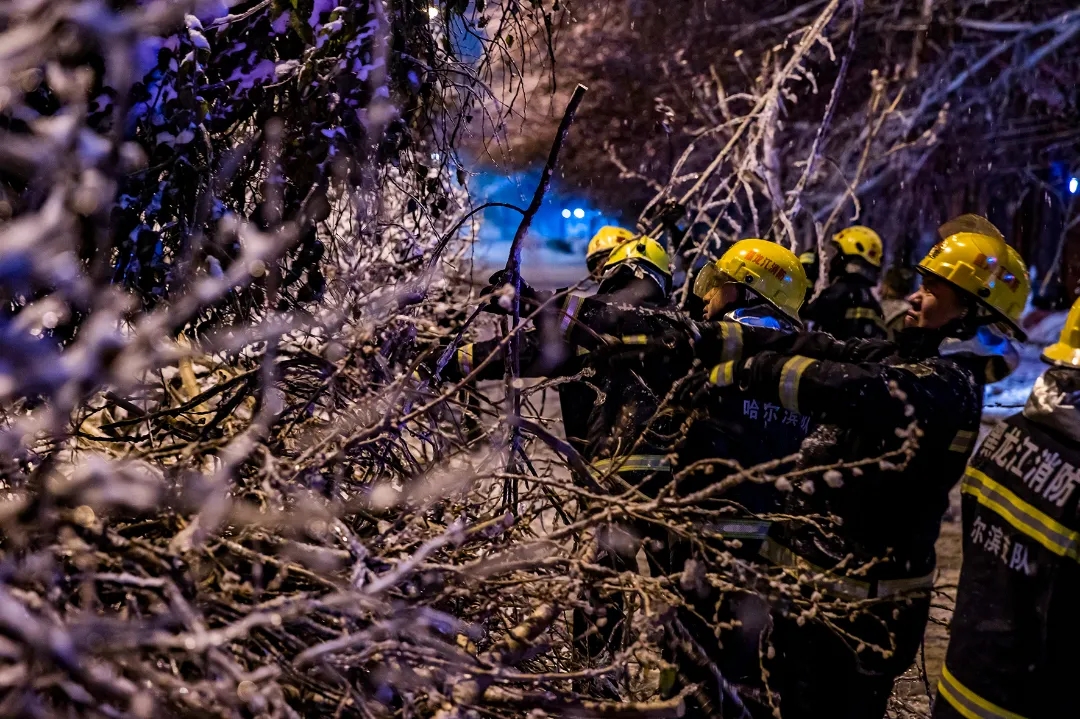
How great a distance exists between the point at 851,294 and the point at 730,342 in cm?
375

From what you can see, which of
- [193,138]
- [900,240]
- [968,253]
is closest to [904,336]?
[968,253]

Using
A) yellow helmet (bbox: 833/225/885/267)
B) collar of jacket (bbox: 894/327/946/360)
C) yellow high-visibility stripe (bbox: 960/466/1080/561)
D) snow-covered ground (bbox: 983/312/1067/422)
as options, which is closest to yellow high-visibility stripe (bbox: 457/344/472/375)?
collar of jacket (bbox: 894/327/946/360)

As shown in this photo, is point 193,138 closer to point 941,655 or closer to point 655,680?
point 655,680

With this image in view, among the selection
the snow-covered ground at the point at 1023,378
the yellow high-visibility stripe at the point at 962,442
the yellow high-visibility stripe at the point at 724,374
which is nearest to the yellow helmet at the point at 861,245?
the snow-covered ground at the point at 1023,378

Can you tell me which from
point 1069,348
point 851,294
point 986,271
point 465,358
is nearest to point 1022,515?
point 1069,348

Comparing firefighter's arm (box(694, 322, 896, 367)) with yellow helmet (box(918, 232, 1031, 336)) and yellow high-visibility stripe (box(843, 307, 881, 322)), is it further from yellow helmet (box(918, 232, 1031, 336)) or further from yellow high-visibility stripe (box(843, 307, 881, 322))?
yellow high-visibility stripe (box(843, 307, 881, 322))

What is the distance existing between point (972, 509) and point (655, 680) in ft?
7.09

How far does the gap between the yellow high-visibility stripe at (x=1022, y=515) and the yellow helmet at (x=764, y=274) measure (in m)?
1.52

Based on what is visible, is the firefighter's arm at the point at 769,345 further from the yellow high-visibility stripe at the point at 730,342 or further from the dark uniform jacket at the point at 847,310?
the dark uniform jacket at the point at 847,310

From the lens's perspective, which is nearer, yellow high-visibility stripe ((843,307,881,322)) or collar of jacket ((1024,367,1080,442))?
collar of jacket ((1024,367,1080,442))

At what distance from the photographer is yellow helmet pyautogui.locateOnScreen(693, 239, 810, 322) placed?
13.3 feet

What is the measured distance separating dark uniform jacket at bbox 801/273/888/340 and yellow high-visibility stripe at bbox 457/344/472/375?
3.25 meters

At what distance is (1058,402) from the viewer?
2.41 meters

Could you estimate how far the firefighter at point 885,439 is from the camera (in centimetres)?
312
